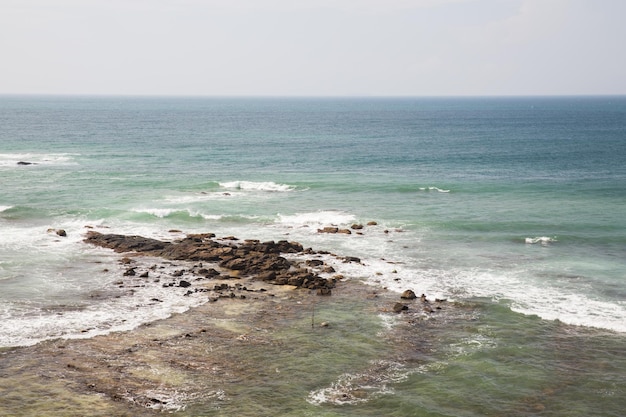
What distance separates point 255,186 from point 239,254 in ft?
115

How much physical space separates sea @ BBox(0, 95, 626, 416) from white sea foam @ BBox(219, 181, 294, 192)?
1.55 feet

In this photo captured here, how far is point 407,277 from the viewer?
48.2 metres

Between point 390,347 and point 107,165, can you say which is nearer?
point 390,347

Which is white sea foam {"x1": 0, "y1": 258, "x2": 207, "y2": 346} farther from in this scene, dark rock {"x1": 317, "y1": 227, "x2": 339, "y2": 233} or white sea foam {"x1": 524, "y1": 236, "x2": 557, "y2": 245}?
white sea foam {"x1": 524, "y1": 236, "x2": 557, "y2": 245}

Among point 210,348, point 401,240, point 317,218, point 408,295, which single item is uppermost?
point 317,218

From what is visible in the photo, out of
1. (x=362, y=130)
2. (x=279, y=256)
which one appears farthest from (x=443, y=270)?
(x=362, y=130)

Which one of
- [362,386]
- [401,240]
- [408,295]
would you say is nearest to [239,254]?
[408,295]

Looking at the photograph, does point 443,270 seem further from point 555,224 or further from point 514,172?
point 514,172

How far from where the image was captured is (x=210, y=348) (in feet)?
115

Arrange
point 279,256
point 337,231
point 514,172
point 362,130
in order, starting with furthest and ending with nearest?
point 362,130 → point 514,172 → point 337,231 → point 279,256

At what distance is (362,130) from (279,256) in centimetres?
13903

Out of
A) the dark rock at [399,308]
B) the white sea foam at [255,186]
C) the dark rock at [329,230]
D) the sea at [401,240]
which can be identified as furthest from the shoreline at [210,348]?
the white sea foam at [255,186]

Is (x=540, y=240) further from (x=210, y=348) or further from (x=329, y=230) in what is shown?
(x=210, y=348)

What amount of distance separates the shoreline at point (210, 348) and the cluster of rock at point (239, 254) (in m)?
0.38
